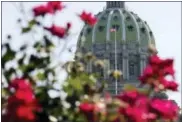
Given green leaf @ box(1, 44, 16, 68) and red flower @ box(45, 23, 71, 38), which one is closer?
green leaf @ box(1, 44, 16, 68)

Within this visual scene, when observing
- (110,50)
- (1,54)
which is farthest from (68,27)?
(110,50)

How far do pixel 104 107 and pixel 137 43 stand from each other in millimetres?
103730

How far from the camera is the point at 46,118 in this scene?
516cm

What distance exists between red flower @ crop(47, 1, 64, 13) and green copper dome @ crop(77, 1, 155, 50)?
328 ft

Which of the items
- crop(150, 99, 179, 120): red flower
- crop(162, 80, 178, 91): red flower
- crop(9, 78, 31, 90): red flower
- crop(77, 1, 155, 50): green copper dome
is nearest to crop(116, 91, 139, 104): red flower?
crop(150, 99, 179, 120): red flower

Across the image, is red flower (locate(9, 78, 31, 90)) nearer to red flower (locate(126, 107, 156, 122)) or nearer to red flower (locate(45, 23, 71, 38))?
red flower (locate(45, 23, 71, 38))

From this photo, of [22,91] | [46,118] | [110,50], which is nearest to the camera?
[22,91]

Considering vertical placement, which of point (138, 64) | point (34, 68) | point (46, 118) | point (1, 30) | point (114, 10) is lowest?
point (46, 118)

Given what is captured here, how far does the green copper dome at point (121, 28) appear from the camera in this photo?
4264 inches

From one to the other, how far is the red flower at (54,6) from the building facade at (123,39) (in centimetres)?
9779

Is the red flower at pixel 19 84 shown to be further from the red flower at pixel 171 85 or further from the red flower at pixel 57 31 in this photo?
the red flower at pixel 171 85

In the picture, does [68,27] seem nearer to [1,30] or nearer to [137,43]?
[1,30]

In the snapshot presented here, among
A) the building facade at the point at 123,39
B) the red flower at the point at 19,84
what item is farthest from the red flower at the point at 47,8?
the building facade at the point at 123,39

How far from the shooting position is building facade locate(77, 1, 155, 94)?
4186 inches
